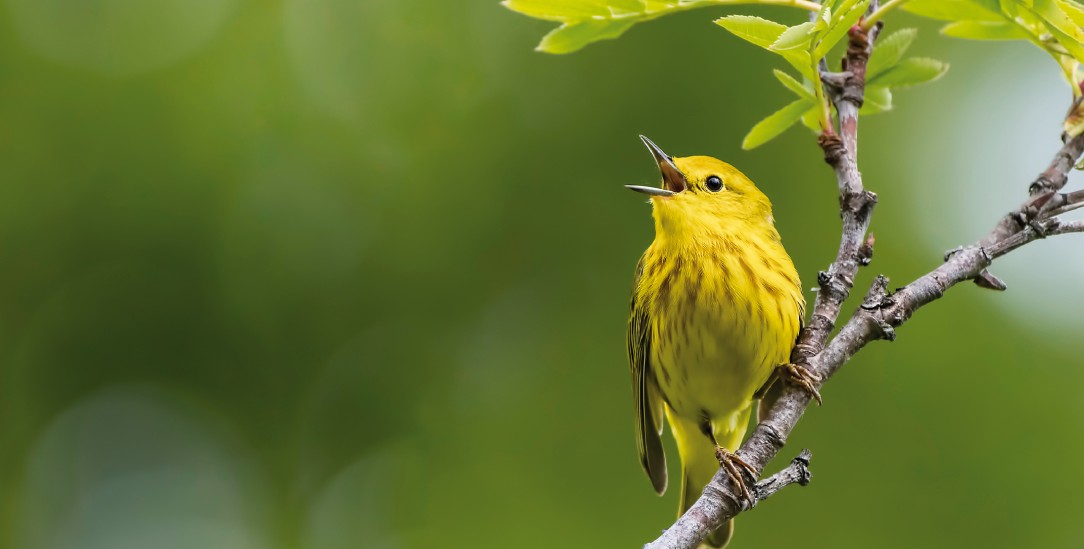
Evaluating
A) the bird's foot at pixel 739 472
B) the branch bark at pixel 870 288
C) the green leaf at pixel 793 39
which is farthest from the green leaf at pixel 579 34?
the bird's foot at pixel 739 472

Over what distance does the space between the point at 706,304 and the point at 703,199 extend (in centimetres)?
48

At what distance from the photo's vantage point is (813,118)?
8.70ft

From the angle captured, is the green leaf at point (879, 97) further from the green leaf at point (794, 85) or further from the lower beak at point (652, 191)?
the lower beak at point (652, 191)

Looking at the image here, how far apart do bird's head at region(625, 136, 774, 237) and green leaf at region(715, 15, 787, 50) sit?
1.55m

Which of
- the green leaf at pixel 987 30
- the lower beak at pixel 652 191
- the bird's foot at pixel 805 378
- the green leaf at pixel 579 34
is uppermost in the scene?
the lower beak at pixel 652 191

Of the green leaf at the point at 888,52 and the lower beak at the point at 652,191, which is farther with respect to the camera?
the lower beak at the point at 652,191

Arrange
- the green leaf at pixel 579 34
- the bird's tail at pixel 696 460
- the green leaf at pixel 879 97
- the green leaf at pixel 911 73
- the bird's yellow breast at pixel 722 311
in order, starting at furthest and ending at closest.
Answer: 1. the bird's tail at pixel 696 460
2. the bird's yellow breast at pixel 722 311
3. the green leaf at pixel 879 97
4. the green leaf at pixel 911 73
5. the green leaf at pixel 579 34

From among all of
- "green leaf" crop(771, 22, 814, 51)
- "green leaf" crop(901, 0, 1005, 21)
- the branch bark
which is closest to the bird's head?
the branch bark

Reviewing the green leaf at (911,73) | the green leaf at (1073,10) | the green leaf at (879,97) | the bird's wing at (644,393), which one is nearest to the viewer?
the green leaf at (1073,10)

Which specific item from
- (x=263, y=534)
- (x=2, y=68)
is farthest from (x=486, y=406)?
(x=2, y=68)

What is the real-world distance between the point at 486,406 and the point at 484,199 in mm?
1139

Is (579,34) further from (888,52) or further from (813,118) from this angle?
(888,52)

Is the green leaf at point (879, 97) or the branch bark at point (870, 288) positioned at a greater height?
the green leaf at point (879, 97)

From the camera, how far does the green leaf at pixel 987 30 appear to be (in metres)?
2.37
